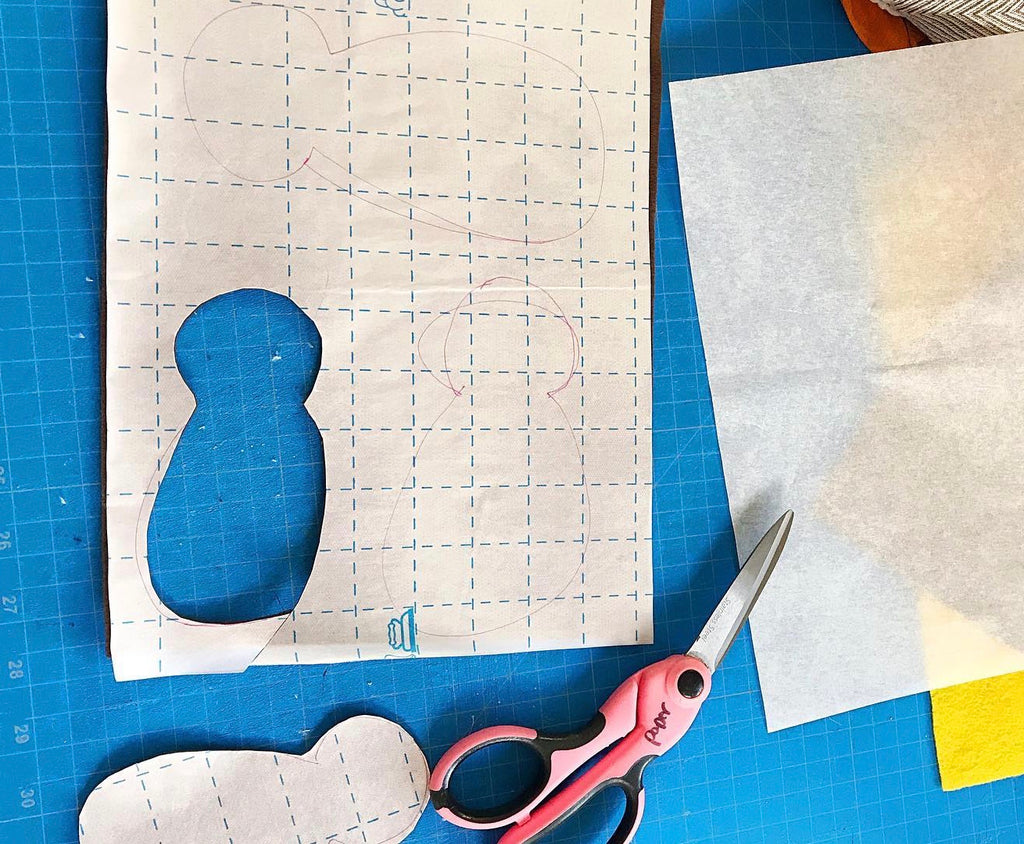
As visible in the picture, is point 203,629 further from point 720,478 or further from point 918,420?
point 918,420

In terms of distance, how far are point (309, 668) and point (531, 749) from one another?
148 mm

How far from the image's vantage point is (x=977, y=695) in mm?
615

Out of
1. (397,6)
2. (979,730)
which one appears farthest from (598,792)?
(397,6)

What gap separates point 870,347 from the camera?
591mm

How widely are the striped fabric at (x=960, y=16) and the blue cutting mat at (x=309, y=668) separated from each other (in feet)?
0.15

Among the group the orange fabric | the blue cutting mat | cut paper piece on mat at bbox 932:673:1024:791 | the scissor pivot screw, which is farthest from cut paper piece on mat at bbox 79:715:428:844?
the orange fabric

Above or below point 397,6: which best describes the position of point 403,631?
below

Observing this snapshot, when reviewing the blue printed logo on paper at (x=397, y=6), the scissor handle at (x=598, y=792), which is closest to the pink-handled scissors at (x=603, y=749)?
the scissor handle at (x=598, y=792)

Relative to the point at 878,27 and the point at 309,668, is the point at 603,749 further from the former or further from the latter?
the point at 878,27

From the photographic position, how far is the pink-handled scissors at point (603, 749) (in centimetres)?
53

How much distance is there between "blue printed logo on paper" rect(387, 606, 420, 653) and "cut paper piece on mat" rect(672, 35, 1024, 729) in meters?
0.23

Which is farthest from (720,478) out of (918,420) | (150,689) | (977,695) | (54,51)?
(54,51)

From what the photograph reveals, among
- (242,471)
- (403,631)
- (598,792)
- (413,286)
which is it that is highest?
(413,286)

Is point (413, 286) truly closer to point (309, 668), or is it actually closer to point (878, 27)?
point (309, 668)
